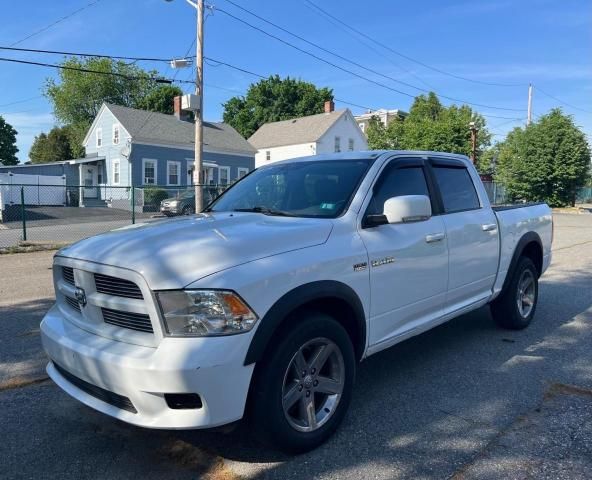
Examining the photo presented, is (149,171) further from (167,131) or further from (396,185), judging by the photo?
(396,185)

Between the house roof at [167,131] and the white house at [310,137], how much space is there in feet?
16.5

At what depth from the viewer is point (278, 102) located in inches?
2309

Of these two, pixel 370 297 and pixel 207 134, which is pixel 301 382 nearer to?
pixel 370 297

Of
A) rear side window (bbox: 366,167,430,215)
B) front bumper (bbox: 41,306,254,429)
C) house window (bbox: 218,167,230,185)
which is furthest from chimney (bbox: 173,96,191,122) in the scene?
front bumper (bbox: 41,306,254,429)

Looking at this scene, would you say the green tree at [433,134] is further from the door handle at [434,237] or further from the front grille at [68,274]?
the front grille at [68,274]

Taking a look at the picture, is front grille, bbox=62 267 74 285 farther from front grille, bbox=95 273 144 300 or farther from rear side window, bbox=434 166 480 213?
rear side window, bbox=434 166 480 213

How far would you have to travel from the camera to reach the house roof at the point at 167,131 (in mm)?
33625

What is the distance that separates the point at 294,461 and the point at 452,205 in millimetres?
2683

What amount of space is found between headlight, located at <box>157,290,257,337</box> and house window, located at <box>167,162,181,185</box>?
33.2m

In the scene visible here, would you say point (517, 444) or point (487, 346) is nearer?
point (517, 444)

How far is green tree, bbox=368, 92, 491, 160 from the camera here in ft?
124

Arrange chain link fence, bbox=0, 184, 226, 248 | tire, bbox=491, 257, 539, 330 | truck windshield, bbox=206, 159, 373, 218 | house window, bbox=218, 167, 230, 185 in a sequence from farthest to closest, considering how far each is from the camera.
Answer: house window, bbox=218, 167, 230, 185 < chain link fence, bbox=0, 184, 226, 248 < tire, bbox=491, 257, 539, 330 < truck windshield, bbox=206, 159, 373, 218

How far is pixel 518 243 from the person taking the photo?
17.9 feet

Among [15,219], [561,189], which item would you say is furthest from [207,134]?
[561,189]
